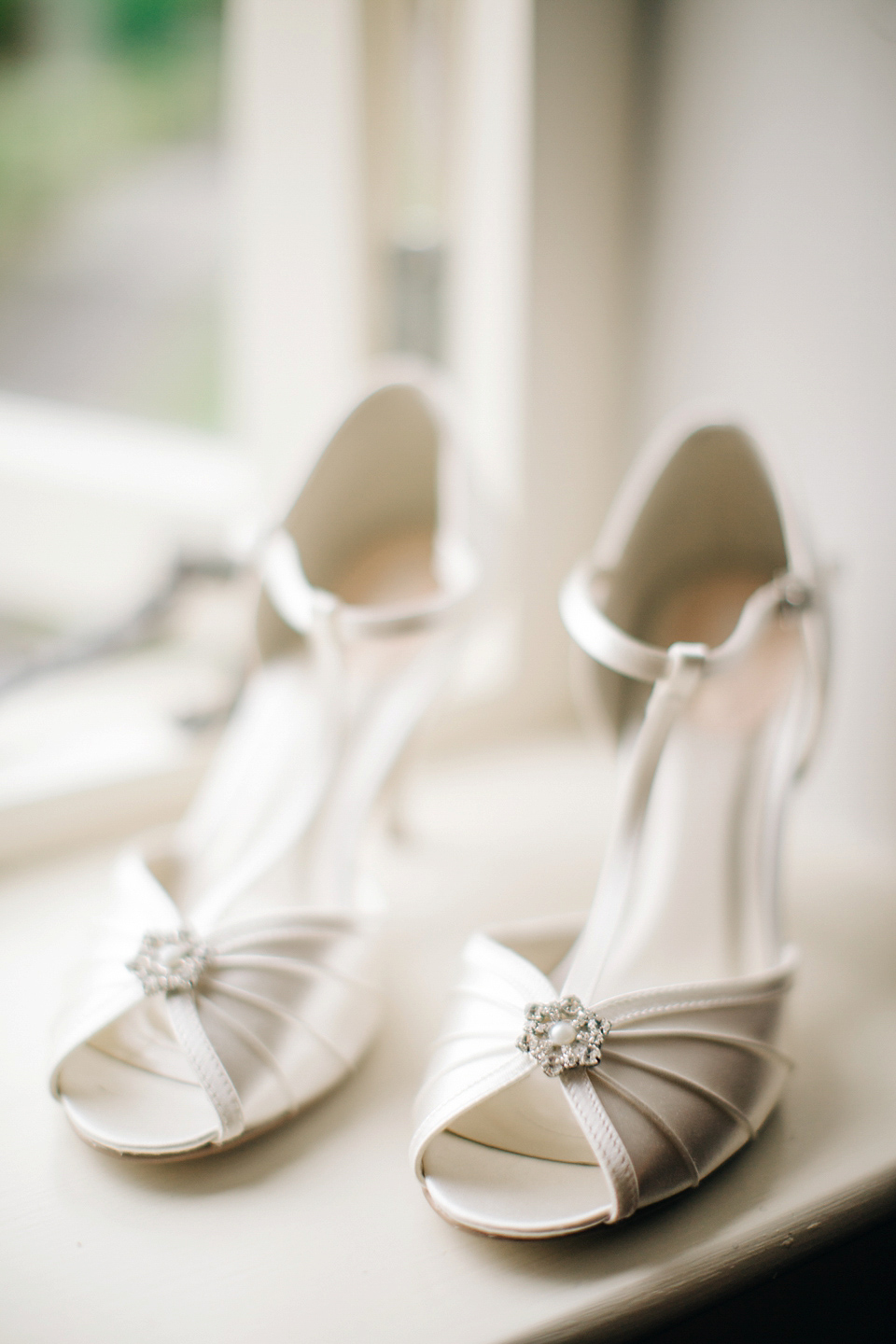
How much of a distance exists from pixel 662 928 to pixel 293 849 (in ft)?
0.92

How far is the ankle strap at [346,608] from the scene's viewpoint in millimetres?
717

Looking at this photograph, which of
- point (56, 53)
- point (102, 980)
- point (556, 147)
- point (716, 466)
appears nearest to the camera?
point (102, 980)

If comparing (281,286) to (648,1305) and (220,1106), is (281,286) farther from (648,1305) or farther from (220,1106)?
(648,1305)

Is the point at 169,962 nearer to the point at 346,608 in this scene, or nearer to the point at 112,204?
the point at 346,608

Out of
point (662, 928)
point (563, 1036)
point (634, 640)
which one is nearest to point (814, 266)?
point (634, 640)

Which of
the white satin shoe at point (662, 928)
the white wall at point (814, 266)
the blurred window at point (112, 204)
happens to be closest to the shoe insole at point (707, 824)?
the white satin shoe at point (662, 928)

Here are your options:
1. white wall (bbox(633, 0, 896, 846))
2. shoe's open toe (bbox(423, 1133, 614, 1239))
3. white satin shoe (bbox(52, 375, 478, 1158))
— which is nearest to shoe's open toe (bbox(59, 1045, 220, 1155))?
white satin shoe (bbox(52, 375, 478, 1158))

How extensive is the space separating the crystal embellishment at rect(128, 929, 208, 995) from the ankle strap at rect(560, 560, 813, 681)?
0.32 m

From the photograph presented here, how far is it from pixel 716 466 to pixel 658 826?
287mm

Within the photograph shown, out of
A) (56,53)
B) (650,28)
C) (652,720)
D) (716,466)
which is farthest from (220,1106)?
(56,53)

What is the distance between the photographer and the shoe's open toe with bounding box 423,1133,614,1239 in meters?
0.48

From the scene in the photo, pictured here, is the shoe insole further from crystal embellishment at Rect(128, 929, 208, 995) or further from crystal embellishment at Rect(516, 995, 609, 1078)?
crystal embellishment at Rect(128, 929, 208, 995)

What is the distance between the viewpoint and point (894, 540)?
2.73 feet

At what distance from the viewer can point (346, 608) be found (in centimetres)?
78
